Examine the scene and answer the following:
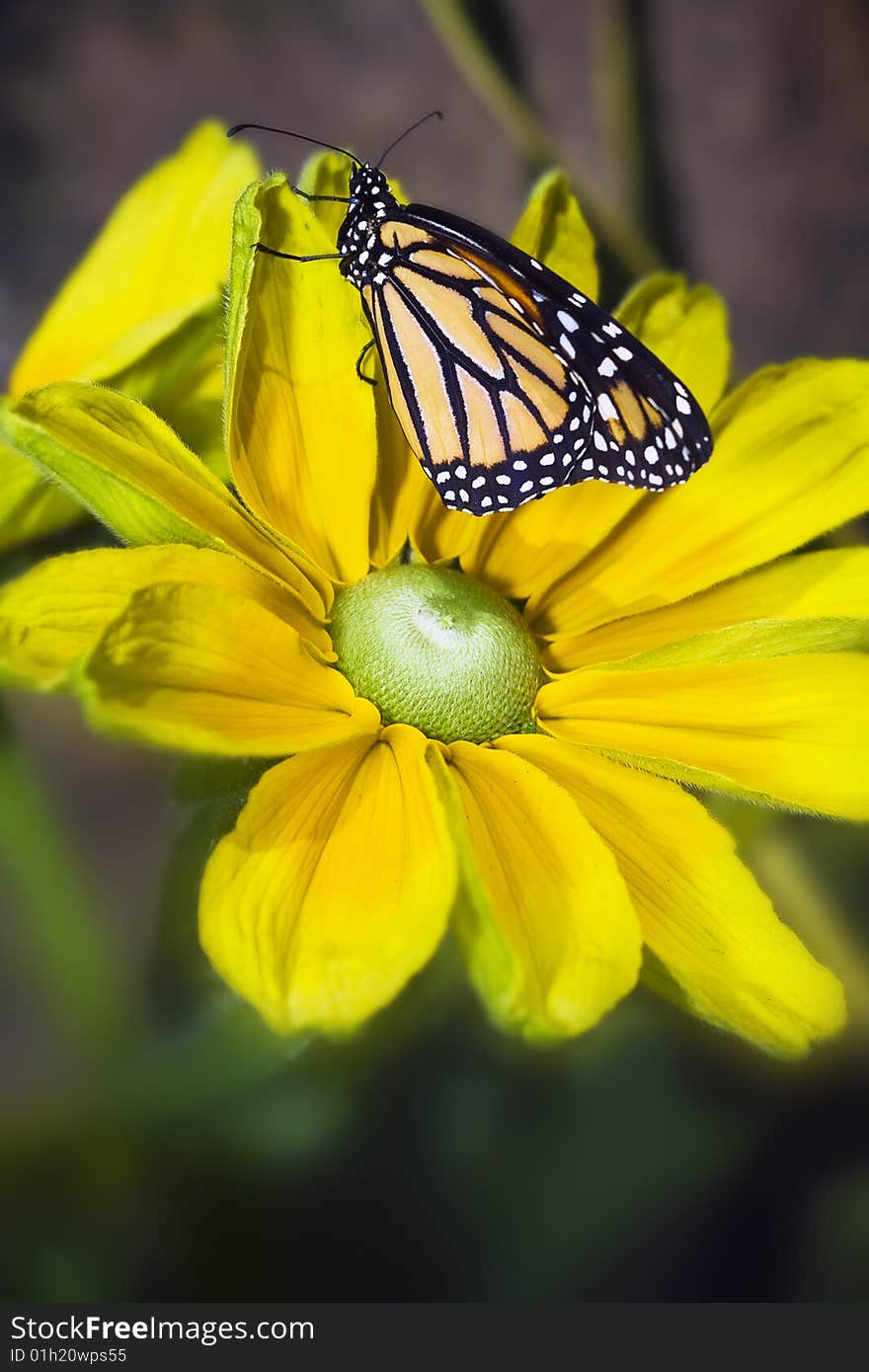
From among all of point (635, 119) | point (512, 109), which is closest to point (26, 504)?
point (512, 109)

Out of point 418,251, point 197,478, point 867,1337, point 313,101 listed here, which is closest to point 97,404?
point 197,478

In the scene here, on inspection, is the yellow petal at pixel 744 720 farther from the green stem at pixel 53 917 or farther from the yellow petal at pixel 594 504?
the green stem at pixel 53 917

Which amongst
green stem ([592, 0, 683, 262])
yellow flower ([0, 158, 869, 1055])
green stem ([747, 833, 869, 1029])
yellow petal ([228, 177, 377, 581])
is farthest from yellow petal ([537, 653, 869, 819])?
green stem ([592, 0, 683, 262])

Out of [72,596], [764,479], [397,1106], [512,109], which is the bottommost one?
[397,1106]

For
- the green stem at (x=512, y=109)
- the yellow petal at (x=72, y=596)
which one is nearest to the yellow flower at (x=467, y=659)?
the yellow petal at (x=72, y=596)

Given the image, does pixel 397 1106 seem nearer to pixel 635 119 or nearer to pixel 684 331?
pixel 684 331

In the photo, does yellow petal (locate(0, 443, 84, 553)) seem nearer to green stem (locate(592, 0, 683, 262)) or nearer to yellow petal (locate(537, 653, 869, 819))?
yellow petal (locate(537, 653, 869, 819))
